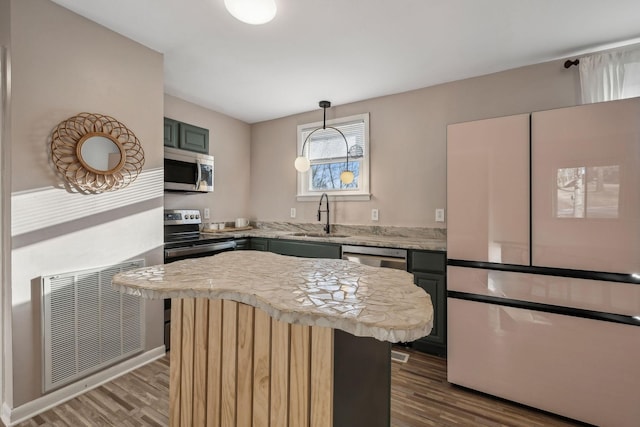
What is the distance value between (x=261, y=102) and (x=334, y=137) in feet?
3.21

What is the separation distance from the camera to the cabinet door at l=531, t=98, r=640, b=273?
63.2 inches

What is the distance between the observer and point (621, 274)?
1.63 metres

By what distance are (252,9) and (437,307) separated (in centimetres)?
247

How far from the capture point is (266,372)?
1.07 m

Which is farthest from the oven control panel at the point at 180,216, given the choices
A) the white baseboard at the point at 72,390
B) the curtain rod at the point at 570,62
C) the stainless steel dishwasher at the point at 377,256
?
the curtain rod at the point at 570,62

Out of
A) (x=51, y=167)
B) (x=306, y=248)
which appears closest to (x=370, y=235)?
(x=306, y=248)

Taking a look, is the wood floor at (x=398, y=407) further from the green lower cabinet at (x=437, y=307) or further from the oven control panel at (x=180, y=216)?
the oven control panel at (x=180, y=216)

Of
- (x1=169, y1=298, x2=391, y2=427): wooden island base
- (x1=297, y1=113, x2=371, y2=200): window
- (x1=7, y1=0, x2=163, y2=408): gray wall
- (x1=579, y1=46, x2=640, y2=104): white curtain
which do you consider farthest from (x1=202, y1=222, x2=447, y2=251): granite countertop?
(x1=579, y1=46, x2=640, y2=104): white curtain

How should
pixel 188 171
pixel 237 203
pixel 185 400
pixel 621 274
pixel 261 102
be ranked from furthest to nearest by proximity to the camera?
pixel 237 203 < pixel 261 102 < pixel 188 171 < pixel 621 274 < pixel 185 400

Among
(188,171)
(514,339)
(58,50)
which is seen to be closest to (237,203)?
(188,171)

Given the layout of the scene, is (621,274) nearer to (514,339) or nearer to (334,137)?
(514,339)

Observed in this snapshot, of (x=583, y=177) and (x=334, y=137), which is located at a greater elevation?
(x=334, y=137)

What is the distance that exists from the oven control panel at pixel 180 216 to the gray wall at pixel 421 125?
1273mm

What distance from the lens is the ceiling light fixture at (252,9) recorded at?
1310 millimetres
